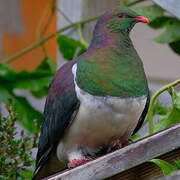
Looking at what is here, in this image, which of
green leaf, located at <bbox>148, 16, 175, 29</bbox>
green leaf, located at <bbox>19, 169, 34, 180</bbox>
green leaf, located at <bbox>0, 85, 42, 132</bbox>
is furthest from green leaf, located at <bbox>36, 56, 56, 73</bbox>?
green leaf, located at <bbox>19, 169, 34, 180</bbox>

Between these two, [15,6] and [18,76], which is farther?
[15,6]

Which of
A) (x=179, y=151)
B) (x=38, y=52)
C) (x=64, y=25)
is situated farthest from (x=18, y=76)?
(x=38, y=52)

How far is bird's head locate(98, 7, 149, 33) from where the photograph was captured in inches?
132

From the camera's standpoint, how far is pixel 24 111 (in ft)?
14.5

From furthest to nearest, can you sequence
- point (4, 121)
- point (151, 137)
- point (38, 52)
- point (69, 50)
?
point (38, 52)
point (69, 50)
point (4, 121)
point (151, 137)

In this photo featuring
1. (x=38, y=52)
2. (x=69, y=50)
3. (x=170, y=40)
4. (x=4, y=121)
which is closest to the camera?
(x=4, y=121)

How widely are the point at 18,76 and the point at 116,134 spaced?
1.31 metres

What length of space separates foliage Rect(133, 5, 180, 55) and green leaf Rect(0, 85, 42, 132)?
0.69 metres

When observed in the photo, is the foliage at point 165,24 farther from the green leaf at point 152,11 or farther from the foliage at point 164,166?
the foliage at point 164,166

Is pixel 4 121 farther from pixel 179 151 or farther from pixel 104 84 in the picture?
pixel 179 151

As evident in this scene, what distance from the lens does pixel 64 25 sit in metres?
4.67

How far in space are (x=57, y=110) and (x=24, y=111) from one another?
1100 millimetres

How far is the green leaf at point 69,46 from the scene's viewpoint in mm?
4445

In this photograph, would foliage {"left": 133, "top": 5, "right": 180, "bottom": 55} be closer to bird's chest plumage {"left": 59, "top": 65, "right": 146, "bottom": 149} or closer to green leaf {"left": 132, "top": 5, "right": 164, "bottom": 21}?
green leaf {"left": 132, "top": 5, "right": 164, "bottom": 21}
